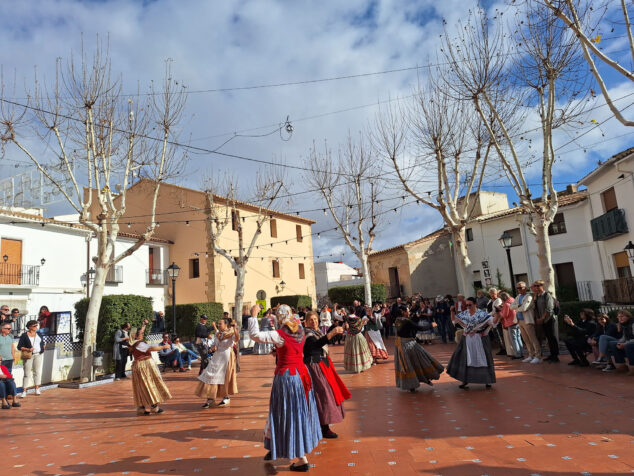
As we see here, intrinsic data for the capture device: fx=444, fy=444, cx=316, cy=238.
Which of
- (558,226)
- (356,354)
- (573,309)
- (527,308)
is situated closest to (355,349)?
(356,354)

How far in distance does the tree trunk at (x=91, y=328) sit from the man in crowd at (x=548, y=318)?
11333 millimetres

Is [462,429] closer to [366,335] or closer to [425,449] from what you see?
[425,449]

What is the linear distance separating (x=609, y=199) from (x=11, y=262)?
28.6 meters

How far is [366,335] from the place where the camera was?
12.4 m

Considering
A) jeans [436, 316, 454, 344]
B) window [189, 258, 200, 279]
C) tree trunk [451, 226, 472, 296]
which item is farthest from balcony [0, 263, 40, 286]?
tree trunk [451, 226, 472, 296]

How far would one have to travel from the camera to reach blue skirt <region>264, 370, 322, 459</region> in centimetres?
446

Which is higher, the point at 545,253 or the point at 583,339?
the point at 545,253

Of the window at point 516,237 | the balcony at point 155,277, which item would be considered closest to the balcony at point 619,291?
the window at point 516,237

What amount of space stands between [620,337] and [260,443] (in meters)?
Answer: 7.28

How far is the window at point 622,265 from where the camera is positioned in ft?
68.4

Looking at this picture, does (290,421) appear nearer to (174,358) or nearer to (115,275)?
(174,358)

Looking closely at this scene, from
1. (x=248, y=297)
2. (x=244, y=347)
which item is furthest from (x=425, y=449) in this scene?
(x=248, y=297)

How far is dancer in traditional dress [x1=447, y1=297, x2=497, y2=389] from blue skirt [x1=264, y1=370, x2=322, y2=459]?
160 inches

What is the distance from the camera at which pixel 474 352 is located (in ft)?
25.8
